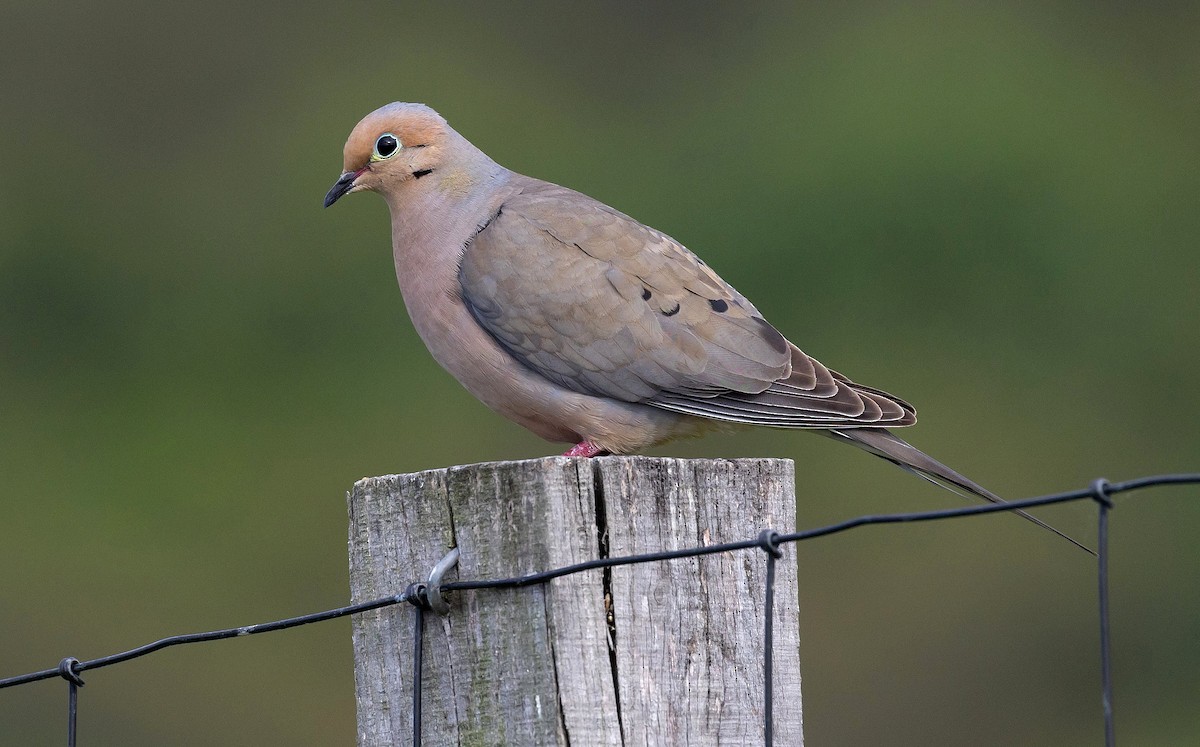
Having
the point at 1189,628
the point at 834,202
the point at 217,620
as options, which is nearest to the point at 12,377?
the point at 217,620

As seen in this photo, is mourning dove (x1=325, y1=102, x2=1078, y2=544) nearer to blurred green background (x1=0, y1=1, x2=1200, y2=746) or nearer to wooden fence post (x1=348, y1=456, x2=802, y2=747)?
wooden fence post (x1=348, y1=456, x2=802, y2=747)

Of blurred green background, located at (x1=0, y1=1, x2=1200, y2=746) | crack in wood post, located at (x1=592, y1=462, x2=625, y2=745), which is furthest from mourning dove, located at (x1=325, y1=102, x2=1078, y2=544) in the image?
blurred green background, located at (x1=0, y1=1, x2=1200, y2=746)

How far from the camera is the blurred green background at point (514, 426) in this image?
1155cm

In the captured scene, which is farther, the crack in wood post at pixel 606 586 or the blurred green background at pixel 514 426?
the blurred green background at pixel 514 426

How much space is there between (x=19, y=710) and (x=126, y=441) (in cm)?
316

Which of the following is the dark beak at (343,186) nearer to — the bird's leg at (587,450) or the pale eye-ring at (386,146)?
the pale eye-ring at (386,146)

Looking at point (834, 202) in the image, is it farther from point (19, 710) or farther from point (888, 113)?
point (19, 710)

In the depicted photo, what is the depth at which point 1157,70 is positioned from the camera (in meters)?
17.0

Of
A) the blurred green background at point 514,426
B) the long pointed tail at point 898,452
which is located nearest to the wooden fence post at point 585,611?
the long pointed tail at point 898,452

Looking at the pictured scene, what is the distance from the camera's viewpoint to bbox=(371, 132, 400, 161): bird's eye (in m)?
4.65

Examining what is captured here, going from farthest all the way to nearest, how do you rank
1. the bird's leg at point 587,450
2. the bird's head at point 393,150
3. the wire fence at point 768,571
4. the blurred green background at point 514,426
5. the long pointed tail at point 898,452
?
the blurred green background at point 514,426, the bird's head at point 393,150, the bird's leg at point 587,450, the long pointed tail at point 898,452, the wire fence at point 768,571

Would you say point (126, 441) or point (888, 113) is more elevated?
point (888, 113)

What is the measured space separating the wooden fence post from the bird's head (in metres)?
1.96

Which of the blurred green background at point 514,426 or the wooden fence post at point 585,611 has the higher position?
the blurred green background at point 514,426
